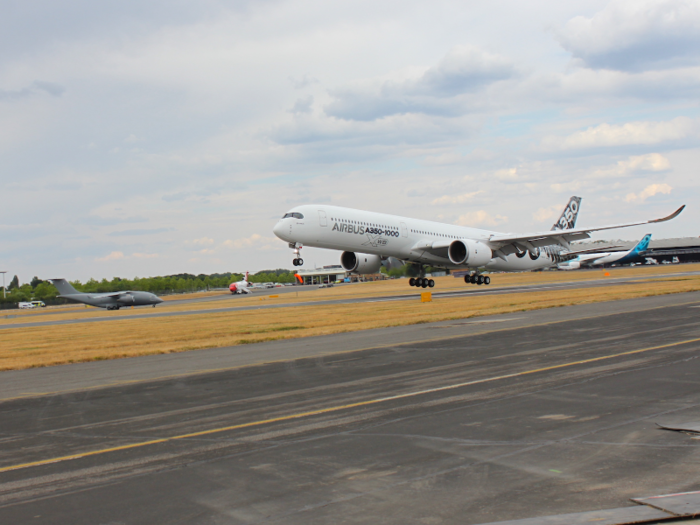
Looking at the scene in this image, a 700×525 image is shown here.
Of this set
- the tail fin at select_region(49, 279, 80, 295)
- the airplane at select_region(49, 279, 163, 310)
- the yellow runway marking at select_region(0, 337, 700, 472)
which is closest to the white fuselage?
the airplane at select_region(49, 279, 163, 310)

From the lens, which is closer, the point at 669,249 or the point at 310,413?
the point at 310,413

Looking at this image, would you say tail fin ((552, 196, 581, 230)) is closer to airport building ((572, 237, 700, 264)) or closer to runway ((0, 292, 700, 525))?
runway ((0, 292, 700, 525))

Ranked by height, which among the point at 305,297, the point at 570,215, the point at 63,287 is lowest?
the point at 305,297

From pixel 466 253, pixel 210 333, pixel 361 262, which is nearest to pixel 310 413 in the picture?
pixel 210 333

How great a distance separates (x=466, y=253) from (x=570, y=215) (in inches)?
980

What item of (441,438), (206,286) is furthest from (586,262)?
(441,438)

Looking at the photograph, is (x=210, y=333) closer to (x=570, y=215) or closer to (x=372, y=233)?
Result: (x=372, y=233)

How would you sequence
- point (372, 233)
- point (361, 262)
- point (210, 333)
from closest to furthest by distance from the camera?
point (210, 333) → point (372, 233) → point (361, 262)

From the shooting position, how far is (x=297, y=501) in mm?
5672

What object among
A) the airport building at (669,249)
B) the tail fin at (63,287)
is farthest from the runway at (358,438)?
the airport building at (669,249)

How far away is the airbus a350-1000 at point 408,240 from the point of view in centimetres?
4209

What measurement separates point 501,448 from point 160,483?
13.1 ft

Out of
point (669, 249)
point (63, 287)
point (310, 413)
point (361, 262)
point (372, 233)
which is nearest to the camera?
point (310, 413)

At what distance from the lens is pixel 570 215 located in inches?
2643
